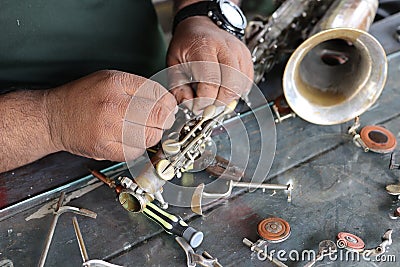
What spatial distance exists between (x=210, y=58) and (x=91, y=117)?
207 mm

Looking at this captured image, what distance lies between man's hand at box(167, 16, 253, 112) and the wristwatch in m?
0.02

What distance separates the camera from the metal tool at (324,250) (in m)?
0.76

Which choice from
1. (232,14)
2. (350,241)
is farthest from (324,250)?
(232,14)

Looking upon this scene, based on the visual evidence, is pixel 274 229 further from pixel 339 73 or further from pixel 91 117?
pixel 339 73

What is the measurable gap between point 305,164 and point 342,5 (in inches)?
14.0

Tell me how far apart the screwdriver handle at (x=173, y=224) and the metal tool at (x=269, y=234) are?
7 cm

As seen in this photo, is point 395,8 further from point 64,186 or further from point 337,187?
point 64,186

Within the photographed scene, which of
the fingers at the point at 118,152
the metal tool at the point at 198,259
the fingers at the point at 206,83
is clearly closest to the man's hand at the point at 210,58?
the fingers at the point at 206,83

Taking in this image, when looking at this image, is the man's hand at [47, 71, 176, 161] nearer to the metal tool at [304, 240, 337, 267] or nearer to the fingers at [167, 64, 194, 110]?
the fingers at [167, 64, 194, 110]

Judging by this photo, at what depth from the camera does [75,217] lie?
828mm

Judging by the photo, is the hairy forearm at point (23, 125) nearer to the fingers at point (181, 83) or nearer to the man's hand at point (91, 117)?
the man's hand at point (91, 117)

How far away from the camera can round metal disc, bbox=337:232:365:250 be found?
0.77 metres

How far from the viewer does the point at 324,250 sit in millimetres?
765

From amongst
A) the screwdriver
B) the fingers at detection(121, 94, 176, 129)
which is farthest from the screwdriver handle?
the fingers at detection(121, 94, 176, 129)
